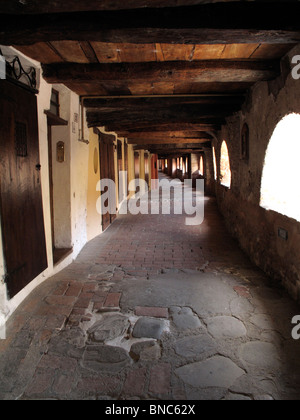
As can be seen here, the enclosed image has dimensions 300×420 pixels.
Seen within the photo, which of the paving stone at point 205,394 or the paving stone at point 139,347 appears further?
the paving stone at point 139,347

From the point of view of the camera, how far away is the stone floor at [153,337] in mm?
2070

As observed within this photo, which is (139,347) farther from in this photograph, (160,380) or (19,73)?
(19,73)

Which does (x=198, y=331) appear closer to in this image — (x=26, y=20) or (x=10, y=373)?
(x=10, y=373)

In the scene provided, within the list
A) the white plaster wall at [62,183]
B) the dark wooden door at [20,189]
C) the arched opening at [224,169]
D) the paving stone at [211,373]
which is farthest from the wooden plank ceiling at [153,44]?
the arched opening at [224,169]

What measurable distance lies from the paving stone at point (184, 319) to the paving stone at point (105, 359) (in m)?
0.62

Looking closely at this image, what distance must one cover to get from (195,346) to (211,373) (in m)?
0.33

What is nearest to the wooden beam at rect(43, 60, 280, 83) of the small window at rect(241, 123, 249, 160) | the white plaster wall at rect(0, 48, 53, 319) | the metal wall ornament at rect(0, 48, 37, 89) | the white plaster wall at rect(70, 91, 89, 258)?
the white plaster wall at rect(0, 48, 53, 319)

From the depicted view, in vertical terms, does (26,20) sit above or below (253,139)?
above

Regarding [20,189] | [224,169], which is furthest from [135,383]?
[224,169]

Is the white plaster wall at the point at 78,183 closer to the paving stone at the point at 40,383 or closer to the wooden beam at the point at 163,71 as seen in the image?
the wooden beam at the point at 163,71

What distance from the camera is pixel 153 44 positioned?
3.01m

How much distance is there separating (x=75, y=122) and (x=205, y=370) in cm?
411
